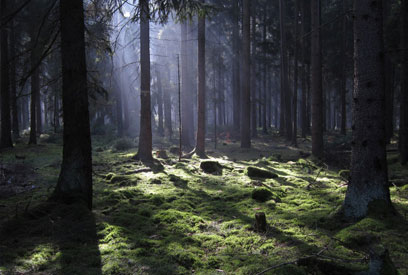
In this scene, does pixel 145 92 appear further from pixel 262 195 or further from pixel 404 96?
pixel 404 96

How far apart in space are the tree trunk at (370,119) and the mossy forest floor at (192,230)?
1.21ft

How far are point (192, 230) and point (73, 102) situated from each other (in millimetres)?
3432

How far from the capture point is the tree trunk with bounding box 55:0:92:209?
609cm

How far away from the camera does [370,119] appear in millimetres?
5152

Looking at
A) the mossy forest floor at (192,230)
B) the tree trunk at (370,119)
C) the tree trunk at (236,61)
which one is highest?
the tree trunk at (236,61)

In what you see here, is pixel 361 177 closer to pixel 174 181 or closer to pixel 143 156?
pixel 174 181

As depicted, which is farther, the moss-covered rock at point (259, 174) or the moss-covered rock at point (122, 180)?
the moss-covered rock at point (259, 174)

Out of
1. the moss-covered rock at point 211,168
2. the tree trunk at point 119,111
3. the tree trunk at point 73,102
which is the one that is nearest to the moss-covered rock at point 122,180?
the moss-covered rock at point 211,168

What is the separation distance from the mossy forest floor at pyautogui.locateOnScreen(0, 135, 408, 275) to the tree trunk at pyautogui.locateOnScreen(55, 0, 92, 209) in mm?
469

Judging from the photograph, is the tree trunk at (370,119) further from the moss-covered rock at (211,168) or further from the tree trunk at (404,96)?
the moss-covered rock at (211,168)

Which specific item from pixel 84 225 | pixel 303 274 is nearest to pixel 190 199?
pixel 84 225

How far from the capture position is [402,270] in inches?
141

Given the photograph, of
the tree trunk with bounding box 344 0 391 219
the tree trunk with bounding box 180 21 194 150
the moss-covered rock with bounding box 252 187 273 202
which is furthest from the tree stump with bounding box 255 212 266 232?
the tree trunk with bounding box 180 21 194 150

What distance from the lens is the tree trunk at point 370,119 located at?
203 inches
